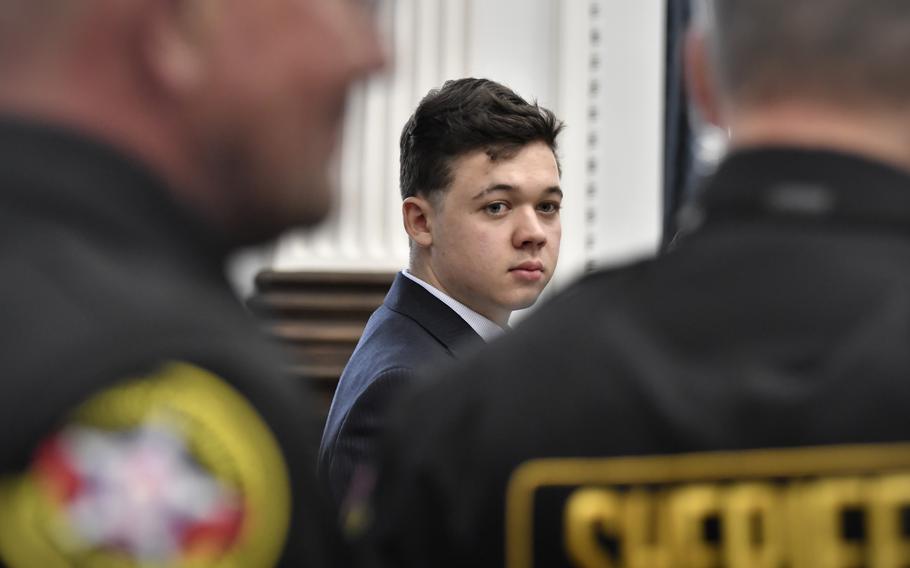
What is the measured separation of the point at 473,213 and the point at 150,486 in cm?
212

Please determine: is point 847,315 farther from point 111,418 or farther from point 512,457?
point 111,418

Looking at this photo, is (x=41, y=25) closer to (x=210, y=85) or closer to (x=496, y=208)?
(x=210, y=85)

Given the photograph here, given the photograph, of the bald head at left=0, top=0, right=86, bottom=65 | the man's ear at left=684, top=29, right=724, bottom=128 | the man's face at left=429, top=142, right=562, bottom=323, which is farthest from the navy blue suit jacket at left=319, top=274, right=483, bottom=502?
the bald head at left=0, top=0, right=86, bottom=65

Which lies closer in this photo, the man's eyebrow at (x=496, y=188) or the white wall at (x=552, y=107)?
the man's eyebrow at (x=496, y=188)

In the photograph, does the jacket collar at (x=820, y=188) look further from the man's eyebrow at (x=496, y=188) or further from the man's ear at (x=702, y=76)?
the man's eyebrow at (x=496, y=188)

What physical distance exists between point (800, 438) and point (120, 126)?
64cm

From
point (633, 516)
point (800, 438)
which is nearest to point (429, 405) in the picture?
point (633, 516)

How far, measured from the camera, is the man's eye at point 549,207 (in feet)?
10.7

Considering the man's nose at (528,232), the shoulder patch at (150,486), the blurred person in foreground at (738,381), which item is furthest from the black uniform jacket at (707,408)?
the man's nose at (528,232)

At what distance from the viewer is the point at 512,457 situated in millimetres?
1369

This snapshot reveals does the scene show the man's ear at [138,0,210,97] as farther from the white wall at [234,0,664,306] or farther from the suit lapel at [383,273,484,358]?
the white wall at [234,0,664,306]

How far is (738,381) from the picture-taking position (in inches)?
51.9

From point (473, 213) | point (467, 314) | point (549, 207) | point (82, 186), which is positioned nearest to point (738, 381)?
point (82, 186)

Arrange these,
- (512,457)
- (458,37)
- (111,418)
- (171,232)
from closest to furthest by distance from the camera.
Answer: (111,418), (171,232), (512,457), (458,37)
